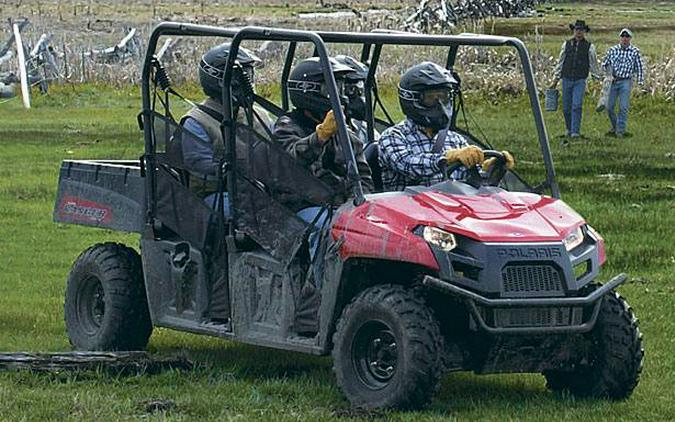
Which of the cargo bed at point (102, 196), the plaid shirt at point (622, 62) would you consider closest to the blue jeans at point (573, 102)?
the plaid shirt at point (622, 62)

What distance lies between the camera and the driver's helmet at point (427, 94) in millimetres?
9633

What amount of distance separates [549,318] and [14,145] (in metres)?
18.9

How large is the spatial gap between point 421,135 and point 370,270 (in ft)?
3.05

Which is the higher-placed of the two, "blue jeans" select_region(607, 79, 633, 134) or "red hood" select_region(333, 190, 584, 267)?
"red hood" select_region(333, 190, 584, 267)

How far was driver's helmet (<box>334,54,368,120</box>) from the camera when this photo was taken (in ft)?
32.3

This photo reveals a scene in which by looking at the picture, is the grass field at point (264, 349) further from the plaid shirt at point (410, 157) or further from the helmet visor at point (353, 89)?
the helmet visor at point (353, 89)

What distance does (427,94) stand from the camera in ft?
31.7

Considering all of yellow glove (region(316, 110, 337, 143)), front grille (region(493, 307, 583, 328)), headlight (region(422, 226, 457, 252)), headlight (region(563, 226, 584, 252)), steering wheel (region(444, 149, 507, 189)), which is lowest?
front grille (region(493, 307, 583, 328))

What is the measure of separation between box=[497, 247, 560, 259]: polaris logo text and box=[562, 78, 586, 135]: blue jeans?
1991cm

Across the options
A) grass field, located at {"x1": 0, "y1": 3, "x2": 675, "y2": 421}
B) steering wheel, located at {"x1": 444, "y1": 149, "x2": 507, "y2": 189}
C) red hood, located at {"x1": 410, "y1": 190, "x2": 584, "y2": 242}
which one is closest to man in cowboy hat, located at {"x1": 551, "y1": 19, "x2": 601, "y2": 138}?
grass field, located at {"x1": 0, "y1": 3, "x2": 675, "y2": 421}

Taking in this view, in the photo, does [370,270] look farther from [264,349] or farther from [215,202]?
[264,349]

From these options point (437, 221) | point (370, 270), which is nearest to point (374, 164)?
point (370, 270)

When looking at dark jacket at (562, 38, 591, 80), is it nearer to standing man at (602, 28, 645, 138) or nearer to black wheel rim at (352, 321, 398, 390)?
standing man at (602, 28, 645, 138)

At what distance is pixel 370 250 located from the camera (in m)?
8.88
